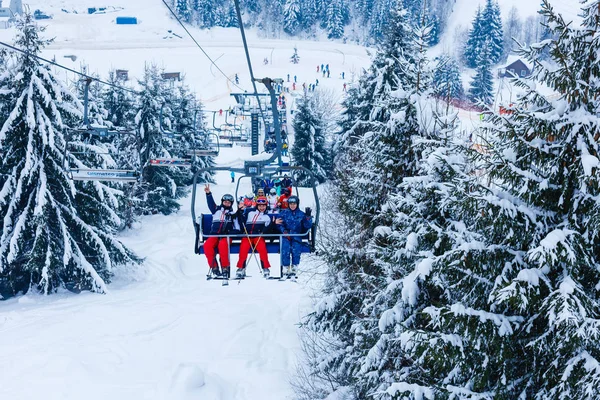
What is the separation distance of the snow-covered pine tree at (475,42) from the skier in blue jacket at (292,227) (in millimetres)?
91773

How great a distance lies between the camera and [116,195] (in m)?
23.5

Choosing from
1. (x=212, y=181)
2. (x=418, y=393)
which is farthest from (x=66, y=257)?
(x=212, y=181)

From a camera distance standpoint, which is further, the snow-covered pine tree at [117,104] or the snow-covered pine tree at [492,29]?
the snow-covered pine tree at [492,29]

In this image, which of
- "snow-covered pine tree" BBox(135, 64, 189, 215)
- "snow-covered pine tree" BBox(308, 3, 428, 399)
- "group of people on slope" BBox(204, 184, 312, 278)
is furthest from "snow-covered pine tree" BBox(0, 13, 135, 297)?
"snow-covered pine tree" BBox(135, 64, 189, 215)

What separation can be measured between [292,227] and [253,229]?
0.87 metres

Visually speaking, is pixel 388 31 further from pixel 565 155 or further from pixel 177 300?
pixel 565 155

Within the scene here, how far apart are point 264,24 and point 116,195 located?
10894 centimetres

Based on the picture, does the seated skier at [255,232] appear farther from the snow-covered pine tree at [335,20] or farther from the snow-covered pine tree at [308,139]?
the snow-covered pine tree at [335,20]

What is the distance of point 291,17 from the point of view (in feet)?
397

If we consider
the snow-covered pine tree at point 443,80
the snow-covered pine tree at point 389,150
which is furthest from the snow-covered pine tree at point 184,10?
the snow-covered pine tree at point 389,150

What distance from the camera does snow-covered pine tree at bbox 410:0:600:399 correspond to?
761 cm

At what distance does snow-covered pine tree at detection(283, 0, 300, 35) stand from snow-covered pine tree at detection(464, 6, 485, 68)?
38395 millimetres

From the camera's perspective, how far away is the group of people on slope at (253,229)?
12359 millimetres

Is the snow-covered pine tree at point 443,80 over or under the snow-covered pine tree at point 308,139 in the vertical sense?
over
